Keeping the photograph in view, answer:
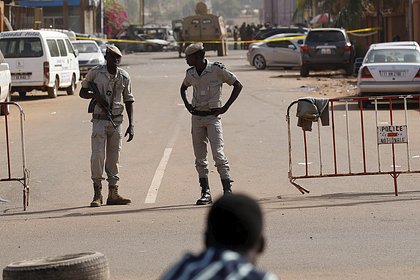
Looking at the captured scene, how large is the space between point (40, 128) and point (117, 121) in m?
11.0

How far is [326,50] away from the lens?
38125 millimetres

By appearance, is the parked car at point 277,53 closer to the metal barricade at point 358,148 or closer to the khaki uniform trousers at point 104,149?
the metal barricade at point 358,148

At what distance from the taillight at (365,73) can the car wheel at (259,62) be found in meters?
20.3

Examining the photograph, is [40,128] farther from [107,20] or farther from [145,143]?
[107,20]

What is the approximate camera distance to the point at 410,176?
1434 cm

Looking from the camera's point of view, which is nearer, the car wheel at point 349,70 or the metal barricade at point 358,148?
the metal barricade at point 358,148

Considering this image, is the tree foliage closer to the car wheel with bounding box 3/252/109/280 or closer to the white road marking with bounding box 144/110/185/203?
the white road marking with bounding box 144/110/185/203

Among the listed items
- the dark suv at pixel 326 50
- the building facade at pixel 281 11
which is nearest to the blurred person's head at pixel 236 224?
A: the dark suv at pixel 326 50

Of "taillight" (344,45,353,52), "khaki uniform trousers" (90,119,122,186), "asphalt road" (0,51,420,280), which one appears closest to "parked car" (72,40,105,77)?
"taillight" (344,45,353,52)

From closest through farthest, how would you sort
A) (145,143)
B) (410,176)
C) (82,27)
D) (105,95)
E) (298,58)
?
(105,95), (410,176), (145,143), (298,58), (82,27)

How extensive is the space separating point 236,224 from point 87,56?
1468 inches

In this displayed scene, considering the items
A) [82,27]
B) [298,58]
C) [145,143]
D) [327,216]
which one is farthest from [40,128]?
[82,27]

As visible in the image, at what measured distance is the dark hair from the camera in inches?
135

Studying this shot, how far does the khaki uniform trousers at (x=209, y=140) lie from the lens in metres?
11.8
